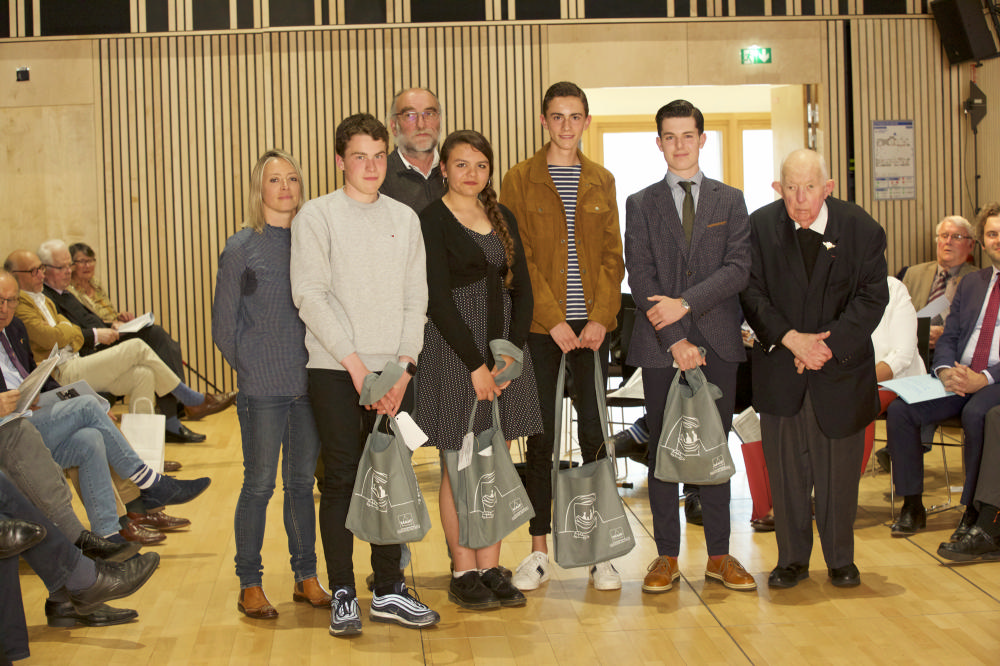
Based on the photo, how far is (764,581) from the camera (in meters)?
3.39

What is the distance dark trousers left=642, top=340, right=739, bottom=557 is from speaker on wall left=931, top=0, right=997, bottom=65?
564 centimetres

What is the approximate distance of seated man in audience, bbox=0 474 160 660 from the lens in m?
2.74

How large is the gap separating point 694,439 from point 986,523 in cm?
130

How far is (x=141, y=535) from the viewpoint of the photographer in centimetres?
405

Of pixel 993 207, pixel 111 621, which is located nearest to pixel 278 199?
pixel 111 621

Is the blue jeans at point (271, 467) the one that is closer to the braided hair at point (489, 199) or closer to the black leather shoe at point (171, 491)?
the braided hair at point (489, 199)

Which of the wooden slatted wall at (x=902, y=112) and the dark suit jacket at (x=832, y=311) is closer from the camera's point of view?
the dark suit jacket at (x=832, y=311)

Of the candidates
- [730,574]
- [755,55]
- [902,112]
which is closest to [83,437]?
[730,574]

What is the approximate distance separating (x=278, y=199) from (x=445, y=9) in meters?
5.34

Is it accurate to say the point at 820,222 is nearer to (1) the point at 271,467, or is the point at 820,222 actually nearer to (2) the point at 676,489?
(2) the point at 676,489

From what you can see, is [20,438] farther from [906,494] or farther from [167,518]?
[906,494]

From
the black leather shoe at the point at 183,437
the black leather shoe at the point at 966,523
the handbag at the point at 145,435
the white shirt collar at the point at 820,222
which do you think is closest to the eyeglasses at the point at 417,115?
the white shirt collar at the point at 820,222

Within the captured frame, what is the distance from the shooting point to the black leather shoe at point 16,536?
2.70m

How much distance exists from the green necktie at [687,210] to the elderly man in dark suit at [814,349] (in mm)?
246
